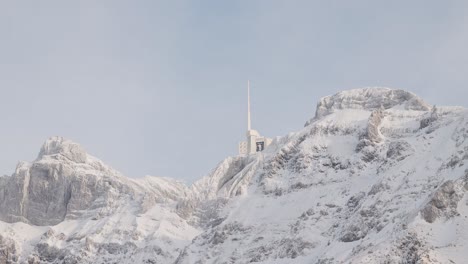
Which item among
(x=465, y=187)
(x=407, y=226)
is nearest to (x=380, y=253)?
A: (x=407, y=226)

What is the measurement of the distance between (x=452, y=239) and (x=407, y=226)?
9204 mm

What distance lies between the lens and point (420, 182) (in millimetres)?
199125

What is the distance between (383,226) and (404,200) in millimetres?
9932

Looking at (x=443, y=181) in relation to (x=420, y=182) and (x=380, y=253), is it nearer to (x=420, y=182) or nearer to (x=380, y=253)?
(x=420, y=182)

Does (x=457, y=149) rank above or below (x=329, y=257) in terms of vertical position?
above

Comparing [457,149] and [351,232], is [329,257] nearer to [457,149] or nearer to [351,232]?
[351,232]

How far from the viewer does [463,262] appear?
527 ft

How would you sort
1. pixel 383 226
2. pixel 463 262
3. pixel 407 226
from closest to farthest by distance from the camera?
1. pixel 463 262
2. pixel 407 226
3. pixel 383 226

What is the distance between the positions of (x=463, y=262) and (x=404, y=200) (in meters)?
35.7

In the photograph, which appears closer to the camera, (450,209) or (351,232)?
(450,209)

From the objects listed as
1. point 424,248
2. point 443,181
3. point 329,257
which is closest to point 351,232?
point 329,257

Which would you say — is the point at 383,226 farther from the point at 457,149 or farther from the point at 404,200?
the point at 457,149

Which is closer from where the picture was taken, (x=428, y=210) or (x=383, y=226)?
(x=428, y=210)

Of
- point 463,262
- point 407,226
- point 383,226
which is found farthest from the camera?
point 383,226
